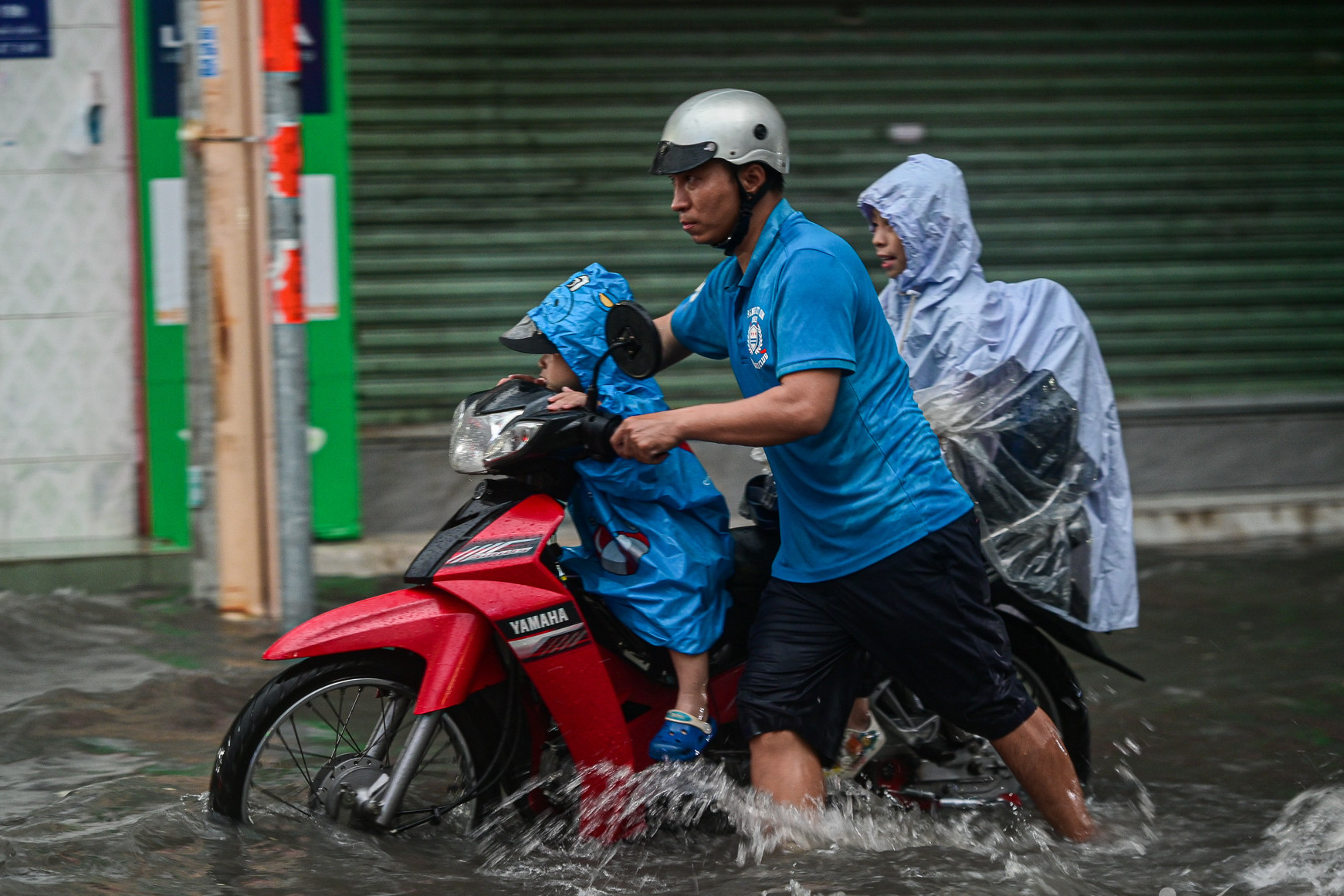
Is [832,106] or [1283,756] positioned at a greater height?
[832,106]

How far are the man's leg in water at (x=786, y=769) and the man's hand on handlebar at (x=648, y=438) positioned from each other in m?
0.74

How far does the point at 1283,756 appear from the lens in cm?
449

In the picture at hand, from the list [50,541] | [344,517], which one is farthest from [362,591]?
[50,541]

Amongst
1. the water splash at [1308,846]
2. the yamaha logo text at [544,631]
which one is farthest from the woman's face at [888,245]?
the water splash at [1308,846]

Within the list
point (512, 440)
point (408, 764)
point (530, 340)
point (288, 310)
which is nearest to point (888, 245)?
point (530, 340)

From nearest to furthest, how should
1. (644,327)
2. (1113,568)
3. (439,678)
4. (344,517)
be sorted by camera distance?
1. (644,327)
2. (439,678)
3. (1113,568)
4. (344,517)

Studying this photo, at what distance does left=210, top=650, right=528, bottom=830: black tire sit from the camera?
319 centimetres

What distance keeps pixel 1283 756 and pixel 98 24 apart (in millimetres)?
6035

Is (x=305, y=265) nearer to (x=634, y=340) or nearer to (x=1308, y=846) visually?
(x=634, y=340)

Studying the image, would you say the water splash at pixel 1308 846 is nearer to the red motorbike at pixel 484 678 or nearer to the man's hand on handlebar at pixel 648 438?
the red motorbike at pixel 484 678

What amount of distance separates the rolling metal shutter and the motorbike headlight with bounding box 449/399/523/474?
4.43m

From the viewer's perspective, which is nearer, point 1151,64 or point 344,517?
point 344,517

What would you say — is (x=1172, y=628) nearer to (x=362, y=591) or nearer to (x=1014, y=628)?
(x=1014, y=628)

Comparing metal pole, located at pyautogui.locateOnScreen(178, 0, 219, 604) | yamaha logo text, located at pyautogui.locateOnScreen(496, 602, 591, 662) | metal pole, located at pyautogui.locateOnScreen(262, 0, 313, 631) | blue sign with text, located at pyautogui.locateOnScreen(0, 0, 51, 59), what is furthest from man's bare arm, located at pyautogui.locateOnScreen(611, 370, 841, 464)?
blue sign with text, located at pyautogui.locateOnScreen(0, 0, 51, 59)
